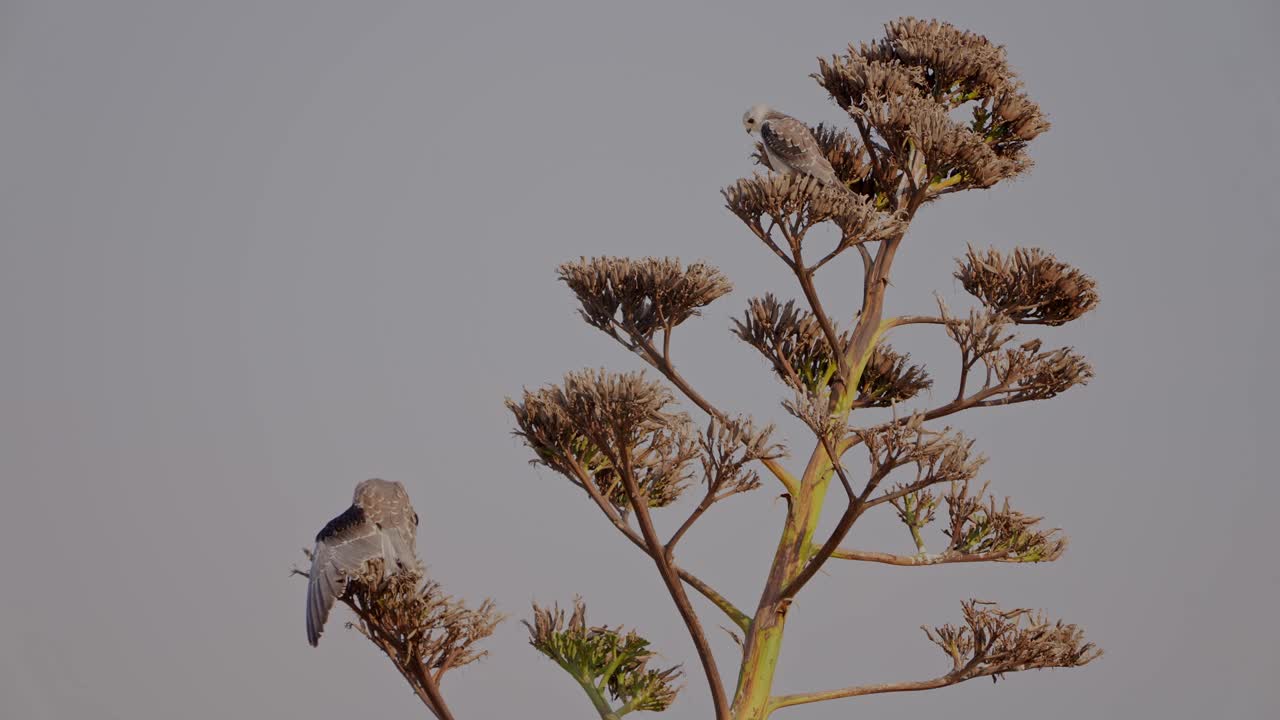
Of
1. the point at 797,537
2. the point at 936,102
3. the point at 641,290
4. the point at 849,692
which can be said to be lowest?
the point at 849,692

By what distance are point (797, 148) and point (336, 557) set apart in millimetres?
5087

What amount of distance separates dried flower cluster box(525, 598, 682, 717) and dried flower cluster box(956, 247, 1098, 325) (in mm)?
3826

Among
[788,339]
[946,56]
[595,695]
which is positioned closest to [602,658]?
[595,695]

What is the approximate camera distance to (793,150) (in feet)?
38.8

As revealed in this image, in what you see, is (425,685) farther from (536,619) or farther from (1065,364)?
(1065,364)

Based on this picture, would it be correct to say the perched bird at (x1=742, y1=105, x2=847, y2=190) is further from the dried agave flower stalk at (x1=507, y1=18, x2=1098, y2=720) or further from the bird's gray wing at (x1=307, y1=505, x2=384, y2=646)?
the bird's gray wing at (x1=307, y1=505, x2=384, y2=646)

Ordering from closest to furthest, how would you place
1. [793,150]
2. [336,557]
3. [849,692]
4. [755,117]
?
[336,557] < [849,692] < [793,150] < [755,117]

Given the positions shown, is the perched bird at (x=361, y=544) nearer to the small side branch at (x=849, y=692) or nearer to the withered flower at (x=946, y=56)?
the small side branch at (x=849, y=692)

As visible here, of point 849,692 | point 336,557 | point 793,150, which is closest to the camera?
point 336,557

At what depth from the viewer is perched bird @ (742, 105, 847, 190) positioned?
38.1 ft

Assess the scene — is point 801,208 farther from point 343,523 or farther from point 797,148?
point 343,523

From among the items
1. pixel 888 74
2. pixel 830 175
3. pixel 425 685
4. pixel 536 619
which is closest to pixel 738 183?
pixel 830 175

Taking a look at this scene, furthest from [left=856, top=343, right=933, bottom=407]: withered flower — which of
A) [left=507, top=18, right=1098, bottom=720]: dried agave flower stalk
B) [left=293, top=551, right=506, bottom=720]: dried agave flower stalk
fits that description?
[left=293, top=551, right=506, bottom=720]: dried agave flower stalk

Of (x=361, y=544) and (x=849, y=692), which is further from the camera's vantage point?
(x=849, y=692)
